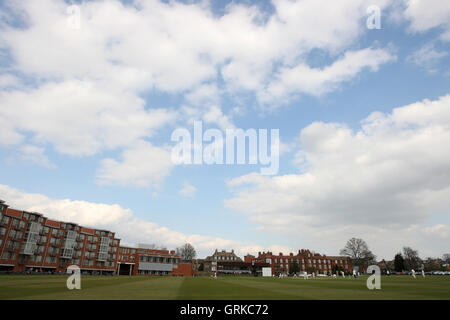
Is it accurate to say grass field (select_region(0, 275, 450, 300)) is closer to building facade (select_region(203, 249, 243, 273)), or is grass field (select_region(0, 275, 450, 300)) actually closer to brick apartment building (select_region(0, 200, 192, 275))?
brick apartment building (select_region(0, 200, 192, 275))

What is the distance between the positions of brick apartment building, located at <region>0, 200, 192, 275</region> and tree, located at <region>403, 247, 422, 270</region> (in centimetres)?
9873

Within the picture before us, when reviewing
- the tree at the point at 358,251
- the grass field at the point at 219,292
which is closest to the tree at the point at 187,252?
the tree at the point at 358,251

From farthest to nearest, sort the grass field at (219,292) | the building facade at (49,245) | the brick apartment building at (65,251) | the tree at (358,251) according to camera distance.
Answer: the tree at (358,251) < the brick apartment building at (65,251) < the building facade at (49,245) < the grass field at (219,292)

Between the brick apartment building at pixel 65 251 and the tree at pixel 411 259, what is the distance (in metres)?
98.7

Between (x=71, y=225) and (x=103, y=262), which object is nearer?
(x=71, y=225)

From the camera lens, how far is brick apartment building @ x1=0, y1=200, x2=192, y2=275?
259 feet

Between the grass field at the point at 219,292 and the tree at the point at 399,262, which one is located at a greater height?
the tree at the point at 399,262

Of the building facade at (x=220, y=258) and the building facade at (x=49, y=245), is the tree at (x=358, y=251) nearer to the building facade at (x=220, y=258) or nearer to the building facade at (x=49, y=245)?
the building facade at (x=220, y=258)

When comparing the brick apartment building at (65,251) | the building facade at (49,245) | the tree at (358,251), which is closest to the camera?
the building facade at (49,245)

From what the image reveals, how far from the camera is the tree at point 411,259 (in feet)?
414

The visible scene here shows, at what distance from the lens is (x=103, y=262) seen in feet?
373
